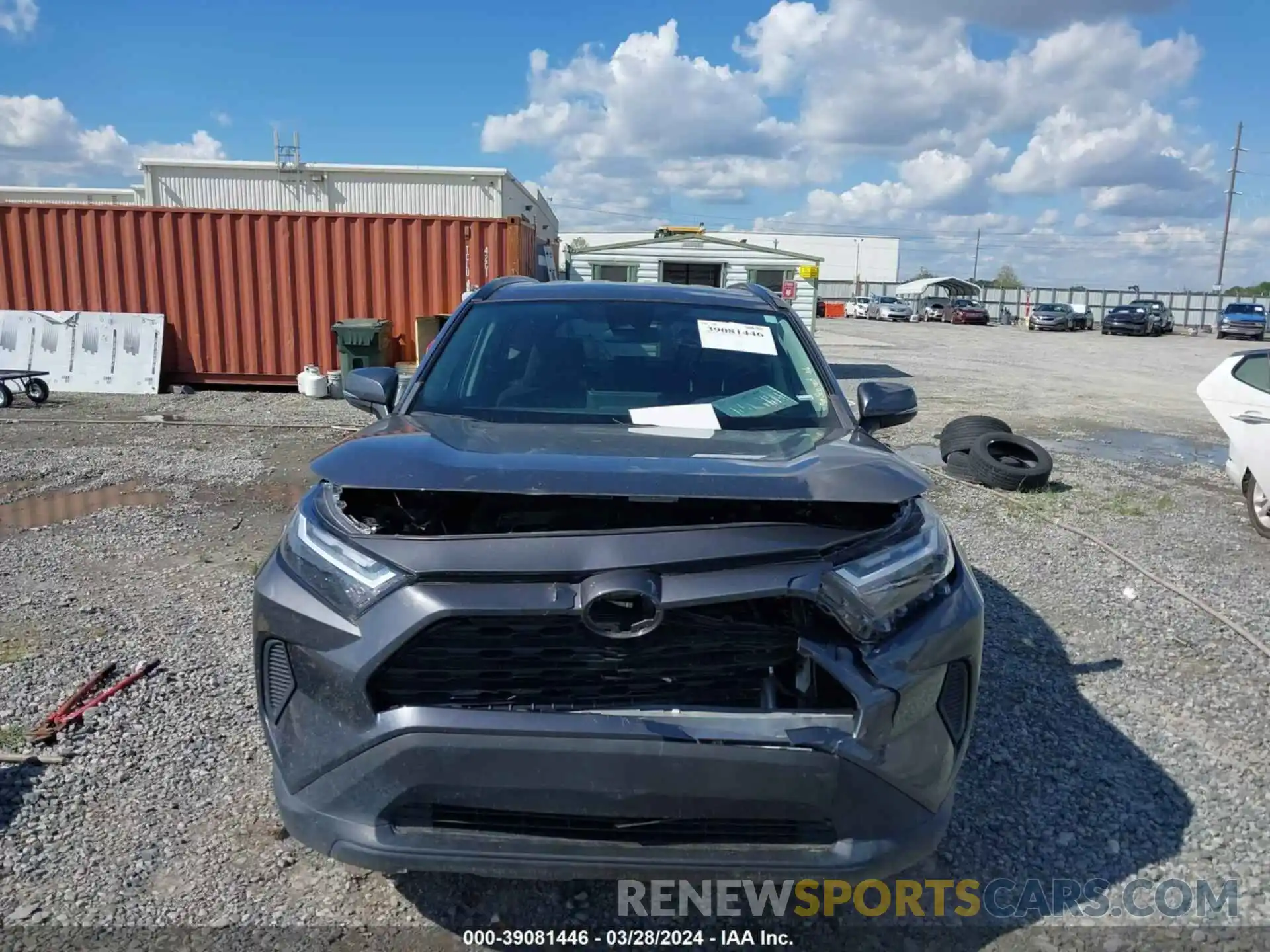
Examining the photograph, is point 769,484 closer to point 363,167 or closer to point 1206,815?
point 1206,815

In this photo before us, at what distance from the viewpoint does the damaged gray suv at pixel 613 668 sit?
75.7 inches

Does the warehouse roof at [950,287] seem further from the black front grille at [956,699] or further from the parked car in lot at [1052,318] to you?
the black front grille at [956,699]

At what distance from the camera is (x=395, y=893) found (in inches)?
99.4

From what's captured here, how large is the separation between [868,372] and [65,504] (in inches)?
660

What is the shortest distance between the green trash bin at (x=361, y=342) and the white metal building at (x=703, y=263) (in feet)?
29.2

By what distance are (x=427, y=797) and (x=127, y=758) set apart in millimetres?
1829

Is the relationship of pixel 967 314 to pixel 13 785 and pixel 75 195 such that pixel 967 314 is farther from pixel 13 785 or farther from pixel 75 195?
pixel 13 785

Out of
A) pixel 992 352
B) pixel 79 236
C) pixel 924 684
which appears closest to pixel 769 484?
pixel 924 684

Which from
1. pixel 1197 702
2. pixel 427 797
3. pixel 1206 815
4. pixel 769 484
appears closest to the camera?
pixel 427 797

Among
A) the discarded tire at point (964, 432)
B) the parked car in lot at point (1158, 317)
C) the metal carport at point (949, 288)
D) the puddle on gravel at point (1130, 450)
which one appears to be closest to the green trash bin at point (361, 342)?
the puddle on gravel at point (1130, 450)

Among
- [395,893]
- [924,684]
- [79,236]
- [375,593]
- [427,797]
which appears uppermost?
[79,236]

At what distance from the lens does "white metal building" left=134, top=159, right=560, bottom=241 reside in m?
24.0

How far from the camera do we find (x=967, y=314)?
5206 cm

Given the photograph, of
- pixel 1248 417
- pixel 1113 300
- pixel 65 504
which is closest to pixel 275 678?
pixel 65 504
